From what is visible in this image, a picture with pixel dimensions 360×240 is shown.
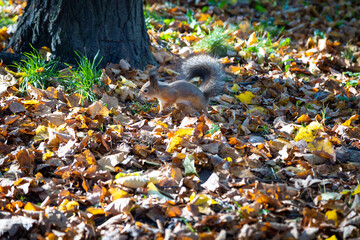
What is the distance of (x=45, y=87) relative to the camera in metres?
4.14

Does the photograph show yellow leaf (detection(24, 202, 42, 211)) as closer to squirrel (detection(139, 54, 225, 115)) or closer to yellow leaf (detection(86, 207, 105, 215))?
yellow leaf (detection(86, 207, 105, 215))

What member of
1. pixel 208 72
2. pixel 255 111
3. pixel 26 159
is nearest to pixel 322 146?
pixel 255 111

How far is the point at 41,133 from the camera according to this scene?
11.0 feet

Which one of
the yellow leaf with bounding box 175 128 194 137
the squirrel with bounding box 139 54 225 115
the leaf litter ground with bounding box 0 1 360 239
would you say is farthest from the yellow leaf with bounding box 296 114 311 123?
the yellow leaf with bounding box 175 128 194 137

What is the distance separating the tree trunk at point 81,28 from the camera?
4371mm

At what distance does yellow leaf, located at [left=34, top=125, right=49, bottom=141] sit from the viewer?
10.8 ft

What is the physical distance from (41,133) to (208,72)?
77.5 inches

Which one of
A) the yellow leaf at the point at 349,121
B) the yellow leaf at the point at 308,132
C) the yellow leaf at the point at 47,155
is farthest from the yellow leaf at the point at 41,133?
the yellow leaf at the point at 349,121

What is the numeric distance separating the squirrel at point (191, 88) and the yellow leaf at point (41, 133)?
1119 mm

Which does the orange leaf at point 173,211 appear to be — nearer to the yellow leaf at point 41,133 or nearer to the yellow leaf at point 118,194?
the yellow leaf at point 118,194

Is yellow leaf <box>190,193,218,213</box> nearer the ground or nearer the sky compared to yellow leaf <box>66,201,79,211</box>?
nearer the sky

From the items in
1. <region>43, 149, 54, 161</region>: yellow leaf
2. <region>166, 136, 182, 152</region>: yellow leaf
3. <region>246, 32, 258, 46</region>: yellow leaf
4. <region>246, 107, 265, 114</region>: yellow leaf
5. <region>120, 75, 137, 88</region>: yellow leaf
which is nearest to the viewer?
<region>43, 149, 54, 161</region>: yellow leaf

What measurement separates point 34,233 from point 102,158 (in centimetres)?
84

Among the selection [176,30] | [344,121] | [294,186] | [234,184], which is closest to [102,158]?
[234,184]
